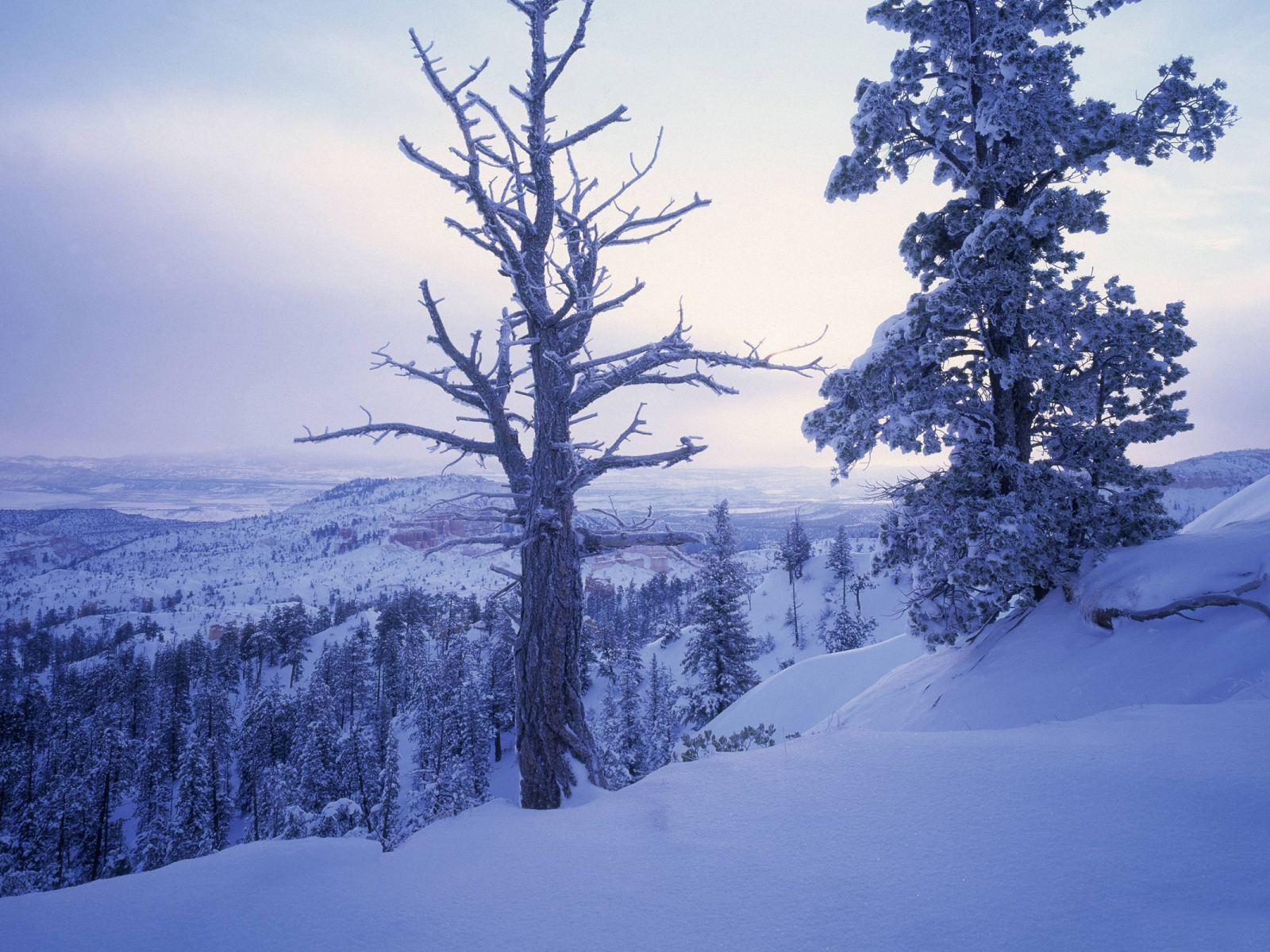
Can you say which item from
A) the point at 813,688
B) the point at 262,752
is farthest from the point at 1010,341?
the point at 262,752

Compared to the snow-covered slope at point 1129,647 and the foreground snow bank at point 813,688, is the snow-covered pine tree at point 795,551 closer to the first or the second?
the foreground snow bank at point 813,688

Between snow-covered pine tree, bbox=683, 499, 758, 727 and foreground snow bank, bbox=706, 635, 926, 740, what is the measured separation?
1.63 m

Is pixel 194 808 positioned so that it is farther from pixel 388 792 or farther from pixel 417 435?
pixel 417 435

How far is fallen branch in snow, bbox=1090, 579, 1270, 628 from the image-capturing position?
18.9 ft

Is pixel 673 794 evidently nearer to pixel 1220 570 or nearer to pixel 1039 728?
pixel 1039 728

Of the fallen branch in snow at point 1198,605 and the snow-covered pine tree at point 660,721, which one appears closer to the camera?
the fallen branch in snow at point 1198,605

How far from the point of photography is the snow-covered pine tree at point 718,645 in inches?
904

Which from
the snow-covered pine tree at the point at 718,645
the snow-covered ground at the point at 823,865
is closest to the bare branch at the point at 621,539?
the snow-covered ground at the point at 823,865

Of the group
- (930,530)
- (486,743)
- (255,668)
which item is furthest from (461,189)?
(255,668)

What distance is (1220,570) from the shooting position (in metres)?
6.25

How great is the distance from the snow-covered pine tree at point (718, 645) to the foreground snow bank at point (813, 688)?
1.63m

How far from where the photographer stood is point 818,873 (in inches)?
97.9

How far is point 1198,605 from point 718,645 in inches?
720

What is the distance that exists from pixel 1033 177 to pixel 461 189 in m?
7.86
